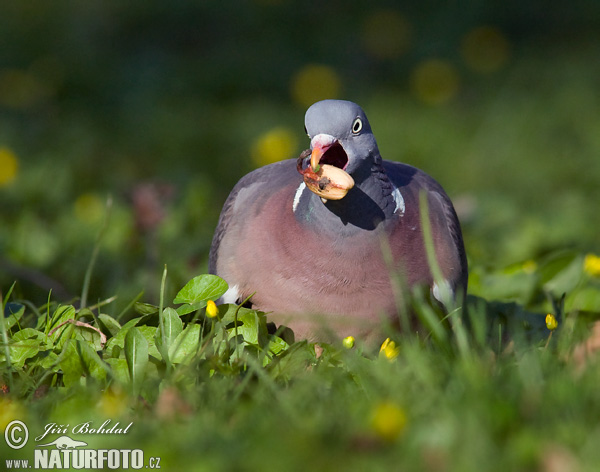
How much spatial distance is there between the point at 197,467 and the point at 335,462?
1.00 ft

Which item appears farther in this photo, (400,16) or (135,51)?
(400,16)

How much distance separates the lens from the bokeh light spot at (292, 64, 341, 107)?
6.96 metres

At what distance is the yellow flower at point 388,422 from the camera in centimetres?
196

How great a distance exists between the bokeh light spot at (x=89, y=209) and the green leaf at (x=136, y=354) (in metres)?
2.30

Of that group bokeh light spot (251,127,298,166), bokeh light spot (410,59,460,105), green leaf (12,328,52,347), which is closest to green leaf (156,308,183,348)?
green leaf (12,328,52,347)

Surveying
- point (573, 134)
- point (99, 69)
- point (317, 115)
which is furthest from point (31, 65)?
point (317, 115)

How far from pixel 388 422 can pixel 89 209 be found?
11.2 feet

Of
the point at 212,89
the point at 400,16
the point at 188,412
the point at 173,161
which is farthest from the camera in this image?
the point at 400,16

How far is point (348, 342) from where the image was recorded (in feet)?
9.40

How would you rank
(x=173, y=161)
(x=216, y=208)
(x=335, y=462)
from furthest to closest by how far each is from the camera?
(x=173, y=161)
(x=216, y=208)
(x=335, y=462)

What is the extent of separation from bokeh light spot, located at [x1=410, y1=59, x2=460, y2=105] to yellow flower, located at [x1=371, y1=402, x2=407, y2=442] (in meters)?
5.17

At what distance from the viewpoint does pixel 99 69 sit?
7309 mm

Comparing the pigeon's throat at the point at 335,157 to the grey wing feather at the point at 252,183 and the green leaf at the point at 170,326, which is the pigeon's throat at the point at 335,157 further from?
the green leaf at the point at 170,326

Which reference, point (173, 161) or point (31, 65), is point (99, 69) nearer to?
point (31, 65)
